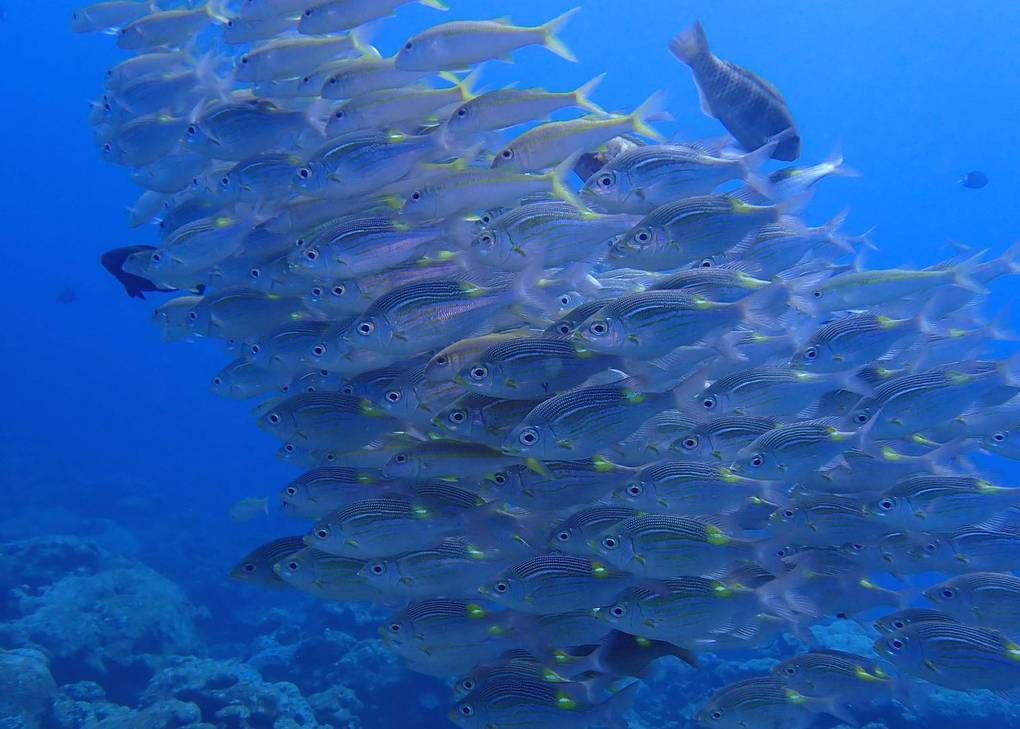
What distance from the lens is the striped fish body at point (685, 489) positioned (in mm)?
3924

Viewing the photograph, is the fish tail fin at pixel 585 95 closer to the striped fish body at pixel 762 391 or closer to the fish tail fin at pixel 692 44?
the fish tail fin at pixel 692 44

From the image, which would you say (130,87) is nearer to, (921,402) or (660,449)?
(660,449)

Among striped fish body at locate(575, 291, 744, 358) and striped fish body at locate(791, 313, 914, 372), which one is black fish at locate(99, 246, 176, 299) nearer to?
striped fish body at locate(575, 291, 744, 358)

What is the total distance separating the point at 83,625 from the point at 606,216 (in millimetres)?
10837

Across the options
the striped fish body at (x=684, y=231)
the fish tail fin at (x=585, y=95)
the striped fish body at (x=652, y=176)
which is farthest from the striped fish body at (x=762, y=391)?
the fish tail fin at (x=585, y=95)

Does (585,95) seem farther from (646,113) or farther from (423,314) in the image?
(423,314)

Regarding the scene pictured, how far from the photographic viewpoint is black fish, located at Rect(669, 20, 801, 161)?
606cm

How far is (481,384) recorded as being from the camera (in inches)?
150

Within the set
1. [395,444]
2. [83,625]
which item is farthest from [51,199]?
[395,444]

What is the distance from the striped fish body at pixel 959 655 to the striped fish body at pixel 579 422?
6.77 feet

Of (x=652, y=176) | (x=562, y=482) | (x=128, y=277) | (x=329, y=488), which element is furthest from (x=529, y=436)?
(x=128, y=277)

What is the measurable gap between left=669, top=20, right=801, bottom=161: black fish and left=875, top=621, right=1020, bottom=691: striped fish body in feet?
13.5

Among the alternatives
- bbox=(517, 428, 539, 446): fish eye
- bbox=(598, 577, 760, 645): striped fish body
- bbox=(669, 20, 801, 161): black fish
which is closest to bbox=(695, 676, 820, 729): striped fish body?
bbox=(598, 577, 760, 645): striped fish body

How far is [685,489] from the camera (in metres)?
3.92
